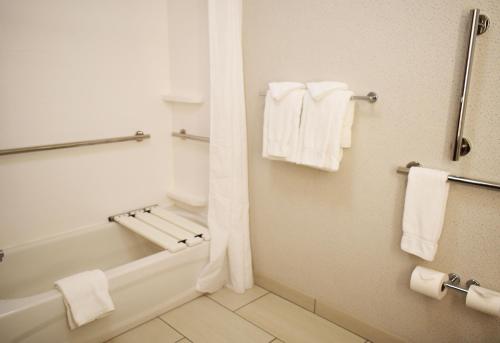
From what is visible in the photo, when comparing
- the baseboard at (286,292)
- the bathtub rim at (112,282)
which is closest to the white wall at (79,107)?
the bathtub rim at (112,282)

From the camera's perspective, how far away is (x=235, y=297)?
207 centimetres

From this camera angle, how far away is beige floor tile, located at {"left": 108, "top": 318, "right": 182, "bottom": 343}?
5.65 feet

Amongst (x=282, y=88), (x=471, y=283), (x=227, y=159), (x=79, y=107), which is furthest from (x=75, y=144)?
(x=471, y=283)

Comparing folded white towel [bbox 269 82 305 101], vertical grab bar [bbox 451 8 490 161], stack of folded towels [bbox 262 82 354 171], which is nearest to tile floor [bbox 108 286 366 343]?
stack of folded towels [bbox 262 82 354 171]

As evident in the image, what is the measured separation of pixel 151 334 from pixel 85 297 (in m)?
0.38

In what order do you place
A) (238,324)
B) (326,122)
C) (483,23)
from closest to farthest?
(483,23) < (326,122) < (238,324)

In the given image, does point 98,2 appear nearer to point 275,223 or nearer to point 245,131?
point 245,131

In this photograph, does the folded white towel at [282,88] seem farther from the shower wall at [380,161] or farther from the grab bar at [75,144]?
the grab bar at [75,144]

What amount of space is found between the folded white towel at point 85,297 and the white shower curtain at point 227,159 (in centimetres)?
57

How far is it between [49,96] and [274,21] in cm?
122

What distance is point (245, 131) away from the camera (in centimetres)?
196

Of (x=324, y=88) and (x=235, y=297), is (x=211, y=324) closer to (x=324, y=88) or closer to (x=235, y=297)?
(x=235, y=297)

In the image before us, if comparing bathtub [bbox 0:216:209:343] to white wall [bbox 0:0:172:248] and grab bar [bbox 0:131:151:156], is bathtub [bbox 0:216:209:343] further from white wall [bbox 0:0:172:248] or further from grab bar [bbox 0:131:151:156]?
grab bar [bbox 0:131:151:156]

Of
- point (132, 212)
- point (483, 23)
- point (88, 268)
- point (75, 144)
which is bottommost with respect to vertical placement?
point (88, 268)
